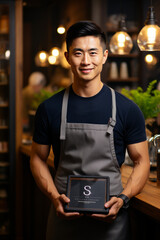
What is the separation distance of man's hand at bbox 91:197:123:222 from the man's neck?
520 mm

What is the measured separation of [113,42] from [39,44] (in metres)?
4.85

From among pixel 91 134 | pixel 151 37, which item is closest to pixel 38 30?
pixel 151 37

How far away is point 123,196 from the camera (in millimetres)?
1708

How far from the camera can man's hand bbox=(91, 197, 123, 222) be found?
161 cm

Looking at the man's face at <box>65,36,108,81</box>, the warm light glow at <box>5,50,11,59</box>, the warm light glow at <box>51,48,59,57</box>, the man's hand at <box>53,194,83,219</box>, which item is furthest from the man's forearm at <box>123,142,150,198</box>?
the warm light glow at <box>51,48,59,57</box>

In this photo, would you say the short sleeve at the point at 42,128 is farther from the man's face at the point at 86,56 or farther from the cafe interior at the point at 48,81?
the cafe interior at the point at 48,81

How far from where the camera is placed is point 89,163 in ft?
5.75

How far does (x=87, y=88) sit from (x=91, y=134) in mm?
230

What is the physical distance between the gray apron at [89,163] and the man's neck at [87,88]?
0.09 meters

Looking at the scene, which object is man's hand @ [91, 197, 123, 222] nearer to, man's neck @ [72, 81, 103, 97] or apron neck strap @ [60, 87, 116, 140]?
apron neck strap @ [60, 87, 116, 140]

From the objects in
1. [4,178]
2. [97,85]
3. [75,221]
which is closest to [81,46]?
[97,85]

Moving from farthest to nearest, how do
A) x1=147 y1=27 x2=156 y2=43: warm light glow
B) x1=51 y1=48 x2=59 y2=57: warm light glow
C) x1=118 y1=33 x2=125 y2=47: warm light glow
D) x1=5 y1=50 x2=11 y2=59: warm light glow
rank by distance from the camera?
1. x1=51 y1=48 x2=59 y2=57: warm light glow
2. x1=5 y1=50 x2=11 y2=59: warm light glow
3. x1=118 y1=33 x2=125 y2=47: warm light glow
4. x1=147 y1=27 x2=156 y2=43: warm light glow

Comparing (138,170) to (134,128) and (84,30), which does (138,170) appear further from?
(84,30)

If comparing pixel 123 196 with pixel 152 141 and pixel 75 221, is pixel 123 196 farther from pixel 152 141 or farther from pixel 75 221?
pixel 152 141
